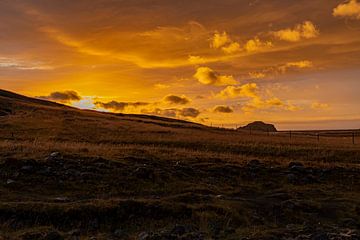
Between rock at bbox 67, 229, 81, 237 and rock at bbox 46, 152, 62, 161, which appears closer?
rock at bbox 67, 229, 81, 237

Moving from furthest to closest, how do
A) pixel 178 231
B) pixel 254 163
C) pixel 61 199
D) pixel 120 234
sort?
1. pixel 254 163
2. pixel 61 199
3. pixel 120 234
4. pixel 178 231

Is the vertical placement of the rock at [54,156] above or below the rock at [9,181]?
above

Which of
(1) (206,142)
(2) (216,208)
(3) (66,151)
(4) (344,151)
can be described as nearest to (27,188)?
(3) (66,151)

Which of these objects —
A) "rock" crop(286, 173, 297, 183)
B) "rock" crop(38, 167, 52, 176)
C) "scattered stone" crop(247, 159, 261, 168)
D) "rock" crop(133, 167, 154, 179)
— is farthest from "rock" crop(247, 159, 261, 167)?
"rock" crop(38, 167, 52, 176)

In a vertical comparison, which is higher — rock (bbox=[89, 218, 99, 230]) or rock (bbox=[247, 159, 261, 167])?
rock (bbox=[247, 159, 261, 167])

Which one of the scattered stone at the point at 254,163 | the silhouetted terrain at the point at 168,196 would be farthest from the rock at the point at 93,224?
the scattered stone at the point at 254,163

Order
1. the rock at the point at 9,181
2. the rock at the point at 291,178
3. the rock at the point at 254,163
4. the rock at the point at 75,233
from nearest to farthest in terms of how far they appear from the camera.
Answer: the rock at the point at 75,233, the rock at the point at 9,181, the rock at the point at 291,178, the rock at the point at 254,163

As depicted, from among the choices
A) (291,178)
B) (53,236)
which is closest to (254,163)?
(291,178)

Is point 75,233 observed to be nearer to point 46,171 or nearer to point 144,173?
point 46,171

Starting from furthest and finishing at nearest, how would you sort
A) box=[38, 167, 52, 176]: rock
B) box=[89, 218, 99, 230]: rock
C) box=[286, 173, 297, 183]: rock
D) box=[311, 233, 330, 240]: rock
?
1. box=[286, 173, 297, 183]: rock
2. box=[38, 167, 52, 176]: rock
3. box=[89, 218, 99, 230]: rock
4. box=[311, 233, 330, 240]: rock

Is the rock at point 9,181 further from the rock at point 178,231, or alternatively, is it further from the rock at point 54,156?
the rock at point 178,231

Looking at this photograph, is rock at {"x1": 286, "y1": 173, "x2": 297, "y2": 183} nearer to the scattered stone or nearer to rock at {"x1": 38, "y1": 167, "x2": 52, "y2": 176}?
the scattered stone


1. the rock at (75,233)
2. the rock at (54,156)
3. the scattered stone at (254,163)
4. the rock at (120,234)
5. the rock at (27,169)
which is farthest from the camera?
the scattered stone at (254,163)

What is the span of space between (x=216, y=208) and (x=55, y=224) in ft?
20.8
